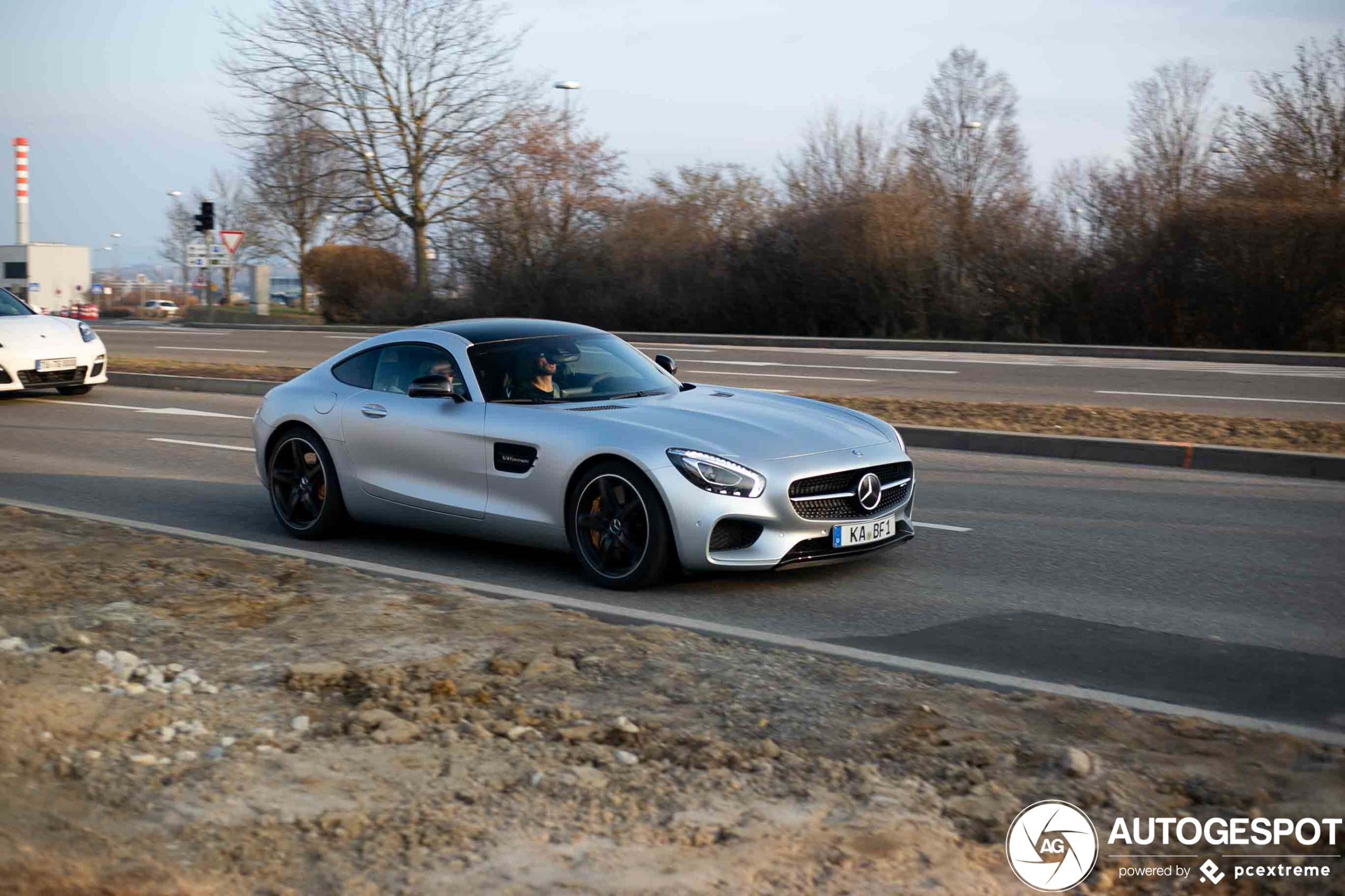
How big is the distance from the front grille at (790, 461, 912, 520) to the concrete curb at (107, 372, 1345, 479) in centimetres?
499

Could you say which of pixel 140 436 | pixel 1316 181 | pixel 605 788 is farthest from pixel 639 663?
pixel 1316 181

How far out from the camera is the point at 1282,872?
3.41 m

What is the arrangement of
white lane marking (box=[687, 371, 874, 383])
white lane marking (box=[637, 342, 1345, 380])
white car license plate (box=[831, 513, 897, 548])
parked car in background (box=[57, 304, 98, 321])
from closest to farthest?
white car license plate (box=[831, 513, 897, 548]) < white lane marking (box=[687, 371, 874, 383]) < white lane marking (box=[637, 342, 1345, 380]) < parked car in background (box=[57, 304, 98, 321])

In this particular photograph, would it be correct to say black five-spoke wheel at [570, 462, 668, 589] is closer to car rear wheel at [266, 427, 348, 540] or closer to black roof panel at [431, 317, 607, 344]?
black roof panel at [431, 317, 607, 344]

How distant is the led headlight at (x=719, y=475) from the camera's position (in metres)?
6.58

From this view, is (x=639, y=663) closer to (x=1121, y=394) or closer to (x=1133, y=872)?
(x=1133, y=872)

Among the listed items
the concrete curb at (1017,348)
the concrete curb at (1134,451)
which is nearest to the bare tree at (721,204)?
the concrete curb at (1017,348)

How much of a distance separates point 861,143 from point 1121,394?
1639 centimetres

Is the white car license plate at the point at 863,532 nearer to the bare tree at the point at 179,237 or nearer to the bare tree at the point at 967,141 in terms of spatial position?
the bare tree at the point at 967,141

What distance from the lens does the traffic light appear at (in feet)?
124

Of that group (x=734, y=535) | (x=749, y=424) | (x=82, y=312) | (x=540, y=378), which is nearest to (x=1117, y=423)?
(x=749, y=424)

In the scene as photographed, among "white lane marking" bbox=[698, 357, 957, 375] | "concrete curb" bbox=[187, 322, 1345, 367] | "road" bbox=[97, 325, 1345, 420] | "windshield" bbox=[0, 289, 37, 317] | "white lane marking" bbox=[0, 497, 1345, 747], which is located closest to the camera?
"white lane marking" bbox=[0, 497, 1345, 747]

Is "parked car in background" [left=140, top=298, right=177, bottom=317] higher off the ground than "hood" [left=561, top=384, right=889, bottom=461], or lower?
higher

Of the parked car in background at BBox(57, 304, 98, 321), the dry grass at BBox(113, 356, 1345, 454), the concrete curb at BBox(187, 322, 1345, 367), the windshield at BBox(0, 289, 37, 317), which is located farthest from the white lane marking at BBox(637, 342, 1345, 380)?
the parked car in background at BBox(57, 304, 98, 321)
